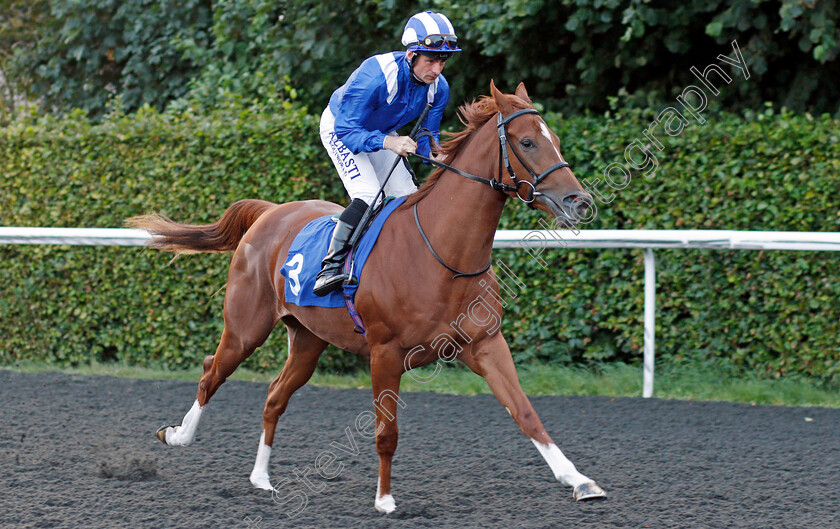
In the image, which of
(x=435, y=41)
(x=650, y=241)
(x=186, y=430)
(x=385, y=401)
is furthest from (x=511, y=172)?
(x=650, y=241)

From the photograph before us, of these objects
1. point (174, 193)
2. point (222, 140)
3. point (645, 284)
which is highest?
point (222, 140)

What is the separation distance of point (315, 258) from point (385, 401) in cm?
81

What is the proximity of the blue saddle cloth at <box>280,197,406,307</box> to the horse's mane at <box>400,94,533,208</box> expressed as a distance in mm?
173

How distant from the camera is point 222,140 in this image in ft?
22.9

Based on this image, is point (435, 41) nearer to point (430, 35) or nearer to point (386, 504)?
point (430, 35)

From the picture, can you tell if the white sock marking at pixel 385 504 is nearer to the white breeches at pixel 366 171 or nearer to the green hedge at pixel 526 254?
the white breeches at pixel 366 171

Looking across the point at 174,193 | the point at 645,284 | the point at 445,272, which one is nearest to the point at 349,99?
the point at 445,272

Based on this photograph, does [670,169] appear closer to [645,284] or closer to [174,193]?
[645,284]

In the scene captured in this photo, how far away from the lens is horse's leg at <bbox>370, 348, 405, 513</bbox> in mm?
3648

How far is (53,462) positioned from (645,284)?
3.74m

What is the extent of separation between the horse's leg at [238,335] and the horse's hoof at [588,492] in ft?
6.22

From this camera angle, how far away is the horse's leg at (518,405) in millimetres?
3279

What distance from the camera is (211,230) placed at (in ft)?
16.3


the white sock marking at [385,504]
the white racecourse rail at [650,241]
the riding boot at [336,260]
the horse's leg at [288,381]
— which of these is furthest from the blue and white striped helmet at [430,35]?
the white racecourse rail at [650,241]
